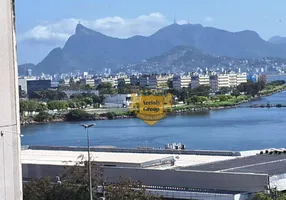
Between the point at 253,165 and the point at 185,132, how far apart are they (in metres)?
6.58

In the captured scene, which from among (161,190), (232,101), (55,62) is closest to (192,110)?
(232,101)

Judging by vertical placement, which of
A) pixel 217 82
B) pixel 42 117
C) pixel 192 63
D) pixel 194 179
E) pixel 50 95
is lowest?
pixel 42 117

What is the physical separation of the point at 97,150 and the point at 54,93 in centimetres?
1565

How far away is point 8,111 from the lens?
142cm

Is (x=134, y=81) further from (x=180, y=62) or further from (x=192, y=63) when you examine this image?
(x=180, y=62)

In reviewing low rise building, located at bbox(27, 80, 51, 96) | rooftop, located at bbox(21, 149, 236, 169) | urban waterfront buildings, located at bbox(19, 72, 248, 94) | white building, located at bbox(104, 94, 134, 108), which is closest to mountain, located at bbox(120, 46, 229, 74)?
urban waterfront buildings, located at bbox(19, 72, 248, 94)

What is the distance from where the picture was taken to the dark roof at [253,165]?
150 inches

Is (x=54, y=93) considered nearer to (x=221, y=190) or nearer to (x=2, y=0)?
(x=221, y=190)

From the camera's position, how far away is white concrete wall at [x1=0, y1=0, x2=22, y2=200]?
4.61 ft

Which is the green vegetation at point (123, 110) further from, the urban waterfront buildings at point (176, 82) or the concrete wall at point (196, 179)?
the concrete wall at point (196, 179)

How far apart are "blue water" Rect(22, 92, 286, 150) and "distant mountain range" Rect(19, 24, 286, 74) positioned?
2225 inches

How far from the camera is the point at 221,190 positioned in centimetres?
356

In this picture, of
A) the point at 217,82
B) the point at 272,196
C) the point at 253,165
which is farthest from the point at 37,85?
the point at 272,196

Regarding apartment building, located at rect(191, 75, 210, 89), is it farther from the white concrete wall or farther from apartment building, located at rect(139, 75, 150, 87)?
the white concrete wall
